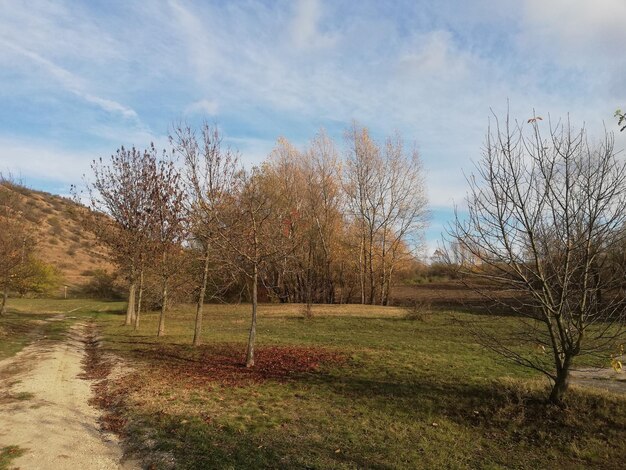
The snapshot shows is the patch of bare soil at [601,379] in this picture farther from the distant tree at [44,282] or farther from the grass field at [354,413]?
the distant tree at [44,282]

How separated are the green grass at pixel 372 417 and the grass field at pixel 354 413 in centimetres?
2

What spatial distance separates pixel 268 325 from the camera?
2306 centimetres

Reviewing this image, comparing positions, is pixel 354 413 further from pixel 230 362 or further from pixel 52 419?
pixel 230 362

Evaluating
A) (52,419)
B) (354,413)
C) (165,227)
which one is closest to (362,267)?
(165,227)

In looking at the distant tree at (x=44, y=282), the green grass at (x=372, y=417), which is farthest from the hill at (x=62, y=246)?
the green grass at (x=372, y=417)

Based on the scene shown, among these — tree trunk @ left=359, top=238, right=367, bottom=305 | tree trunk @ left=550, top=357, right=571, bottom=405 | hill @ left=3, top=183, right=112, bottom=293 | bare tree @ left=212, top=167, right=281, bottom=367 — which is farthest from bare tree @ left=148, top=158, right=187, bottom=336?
hill @ left=3, top=183, right=112, bottom=293

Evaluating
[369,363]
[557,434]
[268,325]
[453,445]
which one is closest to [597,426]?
[557,434]

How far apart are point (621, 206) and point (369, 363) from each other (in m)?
6.86

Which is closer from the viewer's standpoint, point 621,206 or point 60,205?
point 621,206

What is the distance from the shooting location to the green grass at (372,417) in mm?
5801

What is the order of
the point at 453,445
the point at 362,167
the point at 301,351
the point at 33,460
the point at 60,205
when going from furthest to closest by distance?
the point at 60,205
the point at 362,167
the point at 301,351
the point at 453,445
the point at 33,460

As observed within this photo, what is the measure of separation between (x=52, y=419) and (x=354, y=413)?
201 inches

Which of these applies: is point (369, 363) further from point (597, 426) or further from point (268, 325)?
point (268, 325)

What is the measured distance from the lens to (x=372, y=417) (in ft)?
24.0
